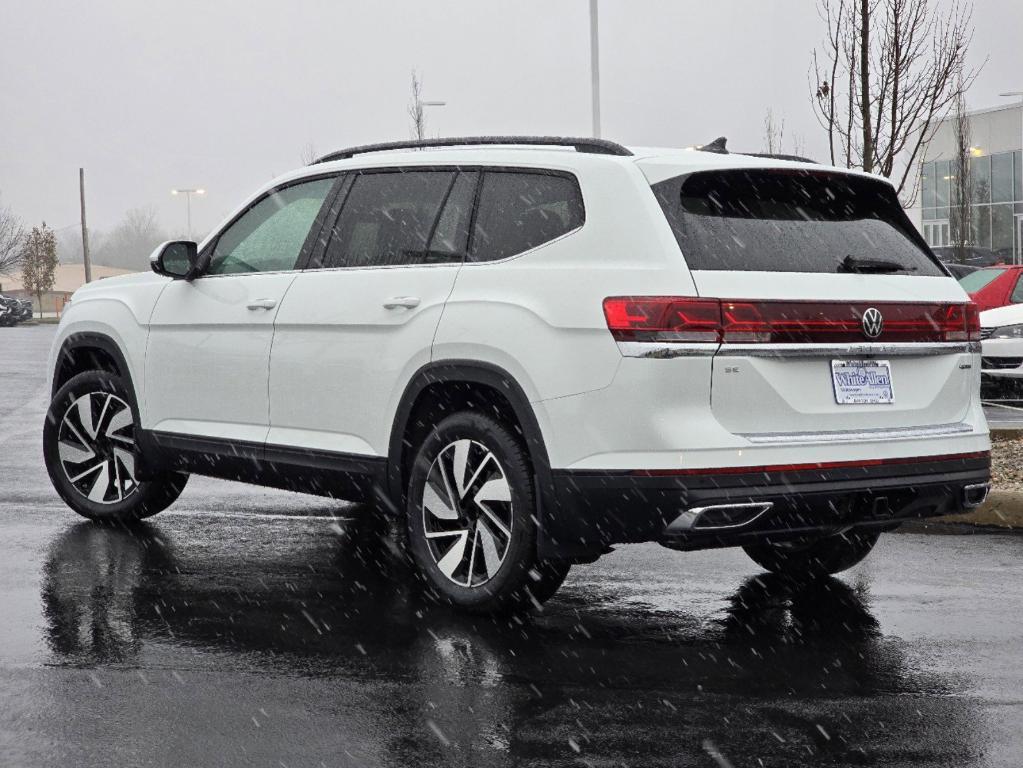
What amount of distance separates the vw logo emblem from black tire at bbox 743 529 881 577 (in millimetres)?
1321

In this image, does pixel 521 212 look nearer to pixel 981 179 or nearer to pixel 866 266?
pixel 866 266

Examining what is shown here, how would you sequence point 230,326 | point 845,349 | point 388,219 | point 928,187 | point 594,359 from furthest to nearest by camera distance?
point 928,187
point 230,326
point 388,219
point 845,349
point 594,359

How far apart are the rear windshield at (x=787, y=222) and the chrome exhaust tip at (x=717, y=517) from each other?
862mm

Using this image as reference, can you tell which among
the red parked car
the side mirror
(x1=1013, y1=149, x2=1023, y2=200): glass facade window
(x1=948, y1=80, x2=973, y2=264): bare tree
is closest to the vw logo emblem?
the side mirror

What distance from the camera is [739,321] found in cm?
541

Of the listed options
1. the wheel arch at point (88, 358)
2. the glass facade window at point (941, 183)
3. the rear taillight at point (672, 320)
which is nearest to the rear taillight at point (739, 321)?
the rear taillight at point (672, 320)

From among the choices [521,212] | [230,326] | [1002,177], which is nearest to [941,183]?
[1002,177]

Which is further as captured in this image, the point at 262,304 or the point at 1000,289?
the point at 1000,289

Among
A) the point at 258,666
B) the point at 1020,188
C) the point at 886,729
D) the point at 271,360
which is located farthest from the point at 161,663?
the point at 1020,188

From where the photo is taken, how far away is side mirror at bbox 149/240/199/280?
7.60 meters

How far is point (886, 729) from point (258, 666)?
7.05 ft

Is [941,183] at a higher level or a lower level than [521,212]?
higher

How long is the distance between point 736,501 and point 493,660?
1032mm

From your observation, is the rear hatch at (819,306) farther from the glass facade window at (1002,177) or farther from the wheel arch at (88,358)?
the glass facade window at (1002,177)
